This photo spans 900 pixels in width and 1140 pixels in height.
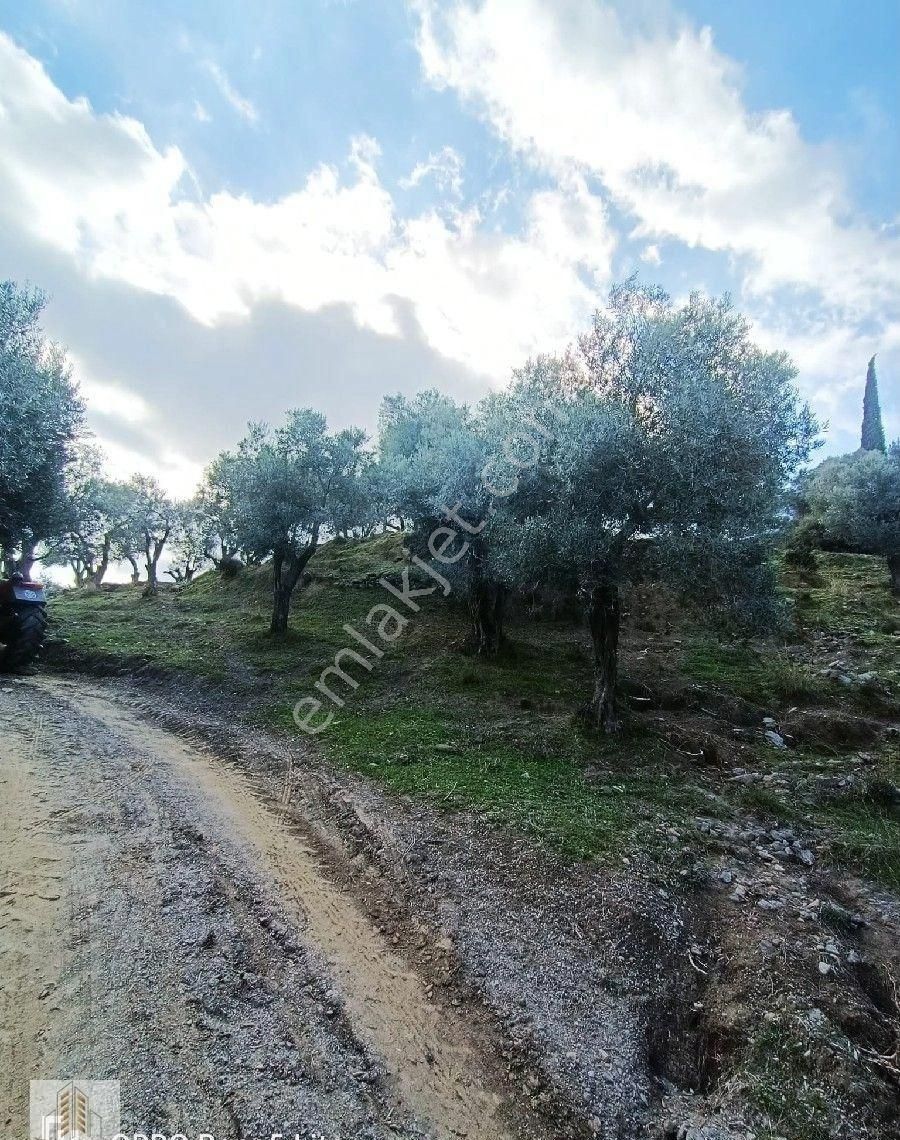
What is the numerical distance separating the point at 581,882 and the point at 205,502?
125 feet

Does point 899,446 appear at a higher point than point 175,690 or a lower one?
higher

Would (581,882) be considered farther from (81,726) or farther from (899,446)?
(899,446)

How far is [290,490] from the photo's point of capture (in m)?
18.3

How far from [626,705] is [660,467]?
5496 mm

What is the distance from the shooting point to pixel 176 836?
6.07 m

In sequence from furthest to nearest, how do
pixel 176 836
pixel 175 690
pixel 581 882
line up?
pixel 175 690
pixel 176 836
pixel 581 882

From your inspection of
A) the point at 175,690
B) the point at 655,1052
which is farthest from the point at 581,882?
the point at 175,690

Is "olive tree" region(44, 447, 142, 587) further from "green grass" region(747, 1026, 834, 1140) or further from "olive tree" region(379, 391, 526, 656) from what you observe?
"green grass" region(747, 1026, 834, 1140)

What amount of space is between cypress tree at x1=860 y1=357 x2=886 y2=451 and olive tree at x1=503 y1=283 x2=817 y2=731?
45.5 metres

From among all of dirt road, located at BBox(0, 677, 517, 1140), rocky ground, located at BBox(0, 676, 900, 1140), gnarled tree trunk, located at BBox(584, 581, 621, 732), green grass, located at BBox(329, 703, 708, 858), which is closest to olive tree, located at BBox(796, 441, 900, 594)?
gnarled tree trunk, located at BBox(584, 581, 621, 732)

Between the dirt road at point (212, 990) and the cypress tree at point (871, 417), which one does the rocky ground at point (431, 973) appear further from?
the cypress tree at point (871, 417)

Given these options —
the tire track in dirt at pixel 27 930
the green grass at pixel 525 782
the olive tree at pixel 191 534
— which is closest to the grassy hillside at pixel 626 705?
the green grass at pixel 525 782

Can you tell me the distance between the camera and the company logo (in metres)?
2.79

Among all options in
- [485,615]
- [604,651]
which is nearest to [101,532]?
[485,615]
